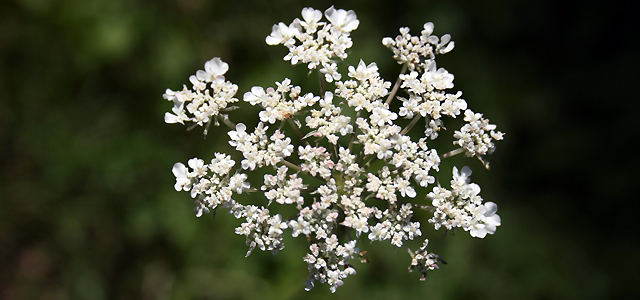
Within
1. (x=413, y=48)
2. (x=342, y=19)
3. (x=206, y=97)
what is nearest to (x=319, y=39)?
(x=342, y=19)

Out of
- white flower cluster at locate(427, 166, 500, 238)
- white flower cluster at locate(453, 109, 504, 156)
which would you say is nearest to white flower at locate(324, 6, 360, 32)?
white flower cluster at locate(453, 109, 504, 156)

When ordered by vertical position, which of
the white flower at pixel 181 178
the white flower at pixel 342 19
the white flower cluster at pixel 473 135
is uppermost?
the white flower at pixel 342 19

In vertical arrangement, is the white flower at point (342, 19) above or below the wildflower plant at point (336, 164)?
above

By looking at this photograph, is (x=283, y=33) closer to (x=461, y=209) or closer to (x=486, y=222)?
(x=461, y=209)

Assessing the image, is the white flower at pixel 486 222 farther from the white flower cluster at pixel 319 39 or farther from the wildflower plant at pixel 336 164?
the white flower cluster at pixel 319 39

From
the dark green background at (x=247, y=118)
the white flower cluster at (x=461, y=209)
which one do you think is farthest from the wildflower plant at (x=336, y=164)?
the dark green background at (x=247, y=118)

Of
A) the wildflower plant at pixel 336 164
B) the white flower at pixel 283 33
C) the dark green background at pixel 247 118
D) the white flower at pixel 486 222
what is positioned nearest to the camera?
the wildflower plant at pixel 336 164

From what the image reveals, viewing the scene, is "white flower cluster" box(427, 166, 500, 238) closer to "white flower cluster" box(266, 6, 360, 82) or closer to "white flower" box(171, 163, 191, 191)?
"white flower cluster" box(266, 6, 360, 82)

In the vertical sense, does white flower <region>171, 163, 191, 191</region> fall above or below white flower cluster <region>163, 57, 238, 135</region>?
below

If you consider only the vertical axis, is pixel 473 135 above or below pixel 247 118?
below
